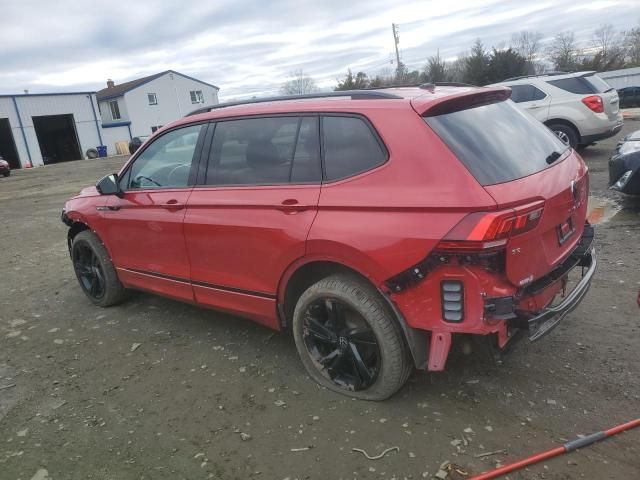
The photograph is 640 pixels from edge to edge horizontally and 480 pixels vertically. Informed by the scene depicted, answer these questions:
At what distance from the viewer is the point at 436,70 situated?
43875 mm

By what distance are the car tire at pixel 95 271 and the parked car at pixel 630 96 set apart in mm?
29985

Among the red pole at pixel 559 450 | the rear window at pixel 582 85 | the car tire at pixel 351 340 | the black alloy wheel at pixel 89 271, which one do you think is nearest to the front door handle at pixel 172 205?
the car tire at pixel 351 340

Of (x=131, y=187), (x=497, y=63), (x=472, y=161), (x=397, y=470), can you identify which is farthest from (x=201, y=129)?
(x=497, y=63)

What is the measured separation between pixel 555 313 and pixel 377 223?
1078 millimetres

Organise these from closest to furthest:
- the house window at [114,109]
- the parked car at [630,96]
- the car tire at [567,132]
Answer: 1. the car tire at [567,132]
2. the parked car at [630,96]
3. the house window at [114,109]

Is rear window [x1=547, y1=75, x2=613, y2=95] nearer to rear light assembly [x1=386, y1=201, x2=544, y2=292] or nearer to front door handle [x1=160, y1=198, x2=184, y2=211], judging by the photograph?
rear light assembly [x1=386, y1=201, x2=544, y2=292]

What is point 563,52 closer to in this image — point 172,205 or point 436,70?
point 436,70

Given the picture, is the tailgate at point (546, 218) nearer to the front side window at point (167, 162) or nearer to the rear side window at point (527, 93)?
the front side window at point (167, 162)

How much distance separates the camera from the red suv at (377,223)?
2510 millimetres

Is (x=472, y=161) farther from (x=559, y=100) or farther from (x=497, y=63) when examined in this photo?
(x=497, y=63)

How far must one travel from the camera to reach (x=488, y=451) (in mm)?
2562

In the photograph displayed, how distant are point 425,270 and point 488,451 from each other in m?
0.96

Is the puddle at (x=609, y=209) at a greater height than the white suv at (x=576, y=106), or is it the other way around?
the white suv at (x=576, y=106)

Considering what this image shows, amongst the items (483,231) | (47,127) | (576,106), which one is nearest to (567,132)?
(576,106)
